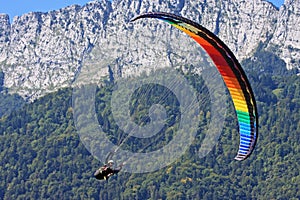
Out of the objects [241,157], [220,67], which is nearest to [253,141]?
[241,157]

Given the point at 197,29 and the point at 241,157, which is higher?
the point at 197,29

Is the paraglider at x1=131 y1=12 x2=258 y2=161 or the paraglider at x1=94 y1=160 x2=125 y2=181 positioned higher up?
the paraglider at x1=131 y1=12 x2=258 y2=161

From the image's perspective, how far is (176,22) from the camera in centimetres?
5128

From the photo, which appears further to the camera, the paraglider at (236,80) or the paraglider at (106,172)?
the paraglider at (236,80)

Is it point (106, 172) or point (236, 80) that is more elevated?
point (236, 80)

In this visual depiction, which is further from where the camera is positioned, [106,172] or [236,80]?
[236,80]

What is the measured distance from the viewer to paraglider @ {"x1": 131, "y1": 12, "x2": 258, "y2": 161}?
1948 inches

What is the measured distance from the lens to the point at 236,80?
50031 millimetres

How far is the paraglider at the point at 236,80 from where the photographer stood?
162ft

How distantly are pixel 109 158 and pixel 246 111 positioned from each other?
642 cm

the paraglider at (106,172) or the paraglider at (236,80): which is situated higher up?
the paraglider at (236,80)

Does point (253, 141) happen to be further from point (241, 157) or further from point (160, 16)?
point (160, 16)

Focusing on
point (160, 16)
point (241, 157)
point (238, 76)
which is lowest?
point (241, 157)

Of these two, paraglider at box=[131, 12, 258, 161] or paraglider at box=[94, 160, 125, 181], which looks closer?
→ paraglider at box=[94, 160, 125, 181]
